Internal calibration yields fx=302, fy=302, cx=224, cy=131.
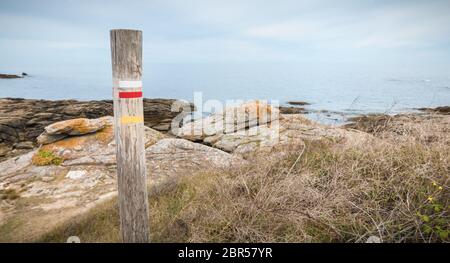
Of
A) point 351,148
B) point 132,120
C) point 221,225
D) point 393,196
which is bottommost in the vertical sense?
point 221,225

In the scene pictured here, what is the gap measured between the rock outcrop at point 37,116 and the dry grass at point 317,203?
33.7ft

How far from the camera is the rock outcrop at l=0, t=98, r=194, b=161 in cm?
1360

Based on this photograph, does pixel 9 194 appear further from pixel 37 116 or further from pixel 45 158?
pixel 37 116

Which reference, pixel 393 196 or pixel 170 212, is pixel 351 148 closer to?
pixel 393 196

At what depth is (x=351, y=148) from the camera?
530 cm

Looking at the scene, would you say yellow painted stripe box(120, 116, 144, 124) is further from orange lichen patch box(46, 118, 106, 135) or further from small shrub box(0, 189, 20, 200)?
orange lichen patch box(46, 118, 106, 135)

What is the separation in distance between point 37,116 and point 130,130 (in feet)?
57.5

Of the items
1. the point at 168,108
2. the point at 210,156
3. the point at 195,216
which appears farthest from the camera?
the point at 168,108

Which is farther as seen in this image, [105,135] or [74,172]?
[105,135]

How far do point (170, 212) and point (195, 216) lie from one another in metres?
0.71

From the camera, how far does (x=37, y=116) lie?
1750cm

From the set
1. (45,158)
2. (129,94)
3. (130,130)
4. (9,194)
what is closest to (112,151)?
(45,158)

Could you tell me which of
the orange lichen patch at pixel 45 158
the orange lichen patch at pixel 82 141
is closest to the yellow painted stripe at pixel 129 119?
the orange lichen patch at pixel 45 158

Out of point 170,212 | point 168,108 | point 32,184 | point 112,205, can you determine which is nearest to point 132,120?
point 170,212
